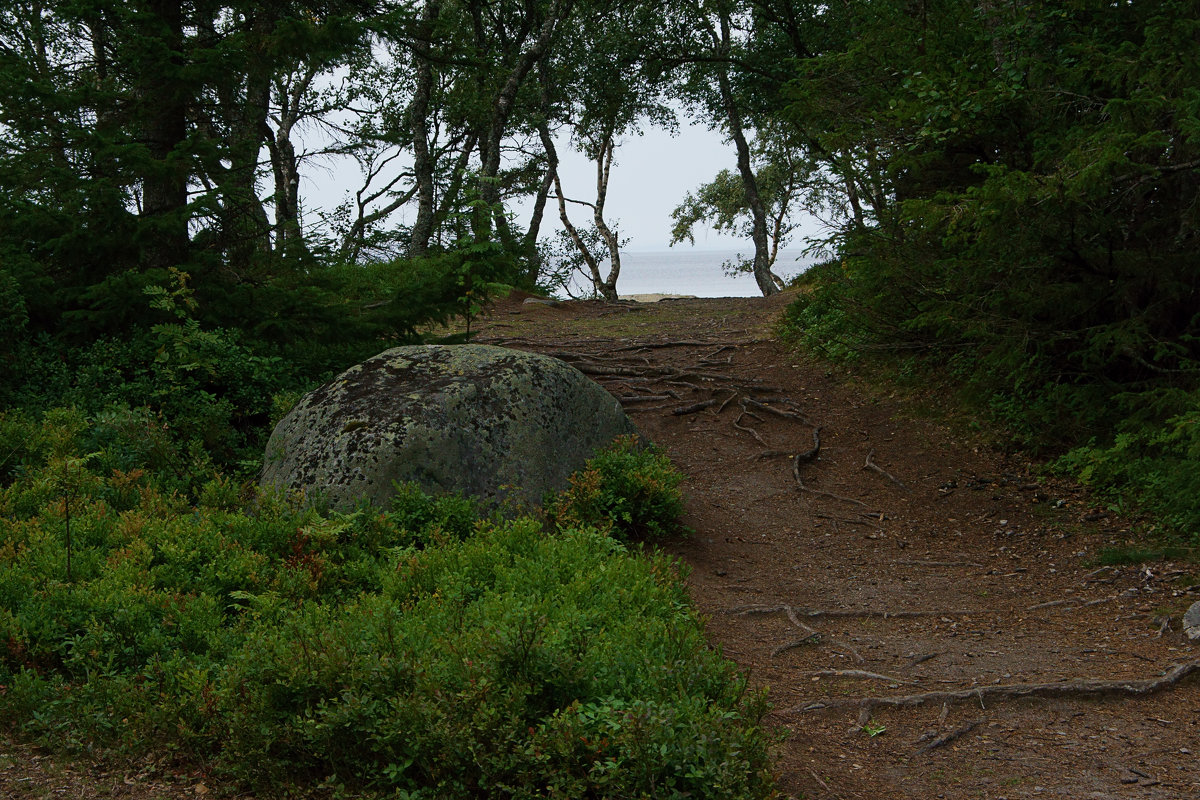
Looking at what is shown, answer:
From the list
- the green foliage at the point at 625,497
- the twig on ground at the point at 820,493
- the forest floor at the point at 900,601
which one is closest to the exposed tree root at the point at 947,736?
the forest floor at the point at 900,601

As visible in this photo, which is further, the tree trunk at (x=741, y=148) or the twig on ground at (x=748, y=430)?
the tree trunk at (x=741, y=148)

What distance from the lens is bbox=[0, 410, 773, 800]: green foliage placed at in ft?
12.6

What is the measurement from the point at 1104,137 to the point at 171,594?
814cm

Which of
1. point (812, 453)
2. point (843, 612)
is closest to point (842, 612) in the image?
point (843, 612)

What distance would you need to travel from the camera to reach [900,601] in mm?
7609

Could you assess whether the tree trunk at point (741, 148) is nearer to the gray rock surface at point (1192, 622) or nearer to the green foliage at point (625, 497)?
the green foliage at point (625, 497)

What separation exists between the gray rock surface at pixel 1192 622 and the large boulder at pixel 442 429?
502 centimetres

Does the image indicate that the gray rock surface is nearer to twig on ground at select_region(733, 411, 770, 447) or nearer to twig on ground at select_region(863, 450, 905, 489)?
twig on ground at select_region(863, 450, 905, 489)

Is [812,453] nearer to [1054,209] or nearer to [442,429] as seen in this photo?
[1054,209]

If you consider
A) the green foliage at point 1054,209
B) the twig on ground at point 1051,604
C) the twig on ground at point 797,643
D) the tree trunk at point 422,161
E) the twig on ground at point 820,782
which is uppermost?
the tree trunk at point 422,161

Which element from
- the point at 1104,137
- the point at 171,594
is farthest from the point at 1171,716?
the point at 171,594

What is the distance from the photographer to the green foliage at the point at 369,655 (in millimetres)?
3846

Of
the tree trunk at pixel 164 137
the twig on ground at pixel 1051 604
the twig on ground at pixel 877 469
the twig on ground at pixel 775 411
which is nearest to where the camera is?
the twig on ground at pixel 1051 604

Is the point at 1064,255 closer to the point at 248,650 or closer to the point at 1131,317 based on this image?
the point at 1131,317
